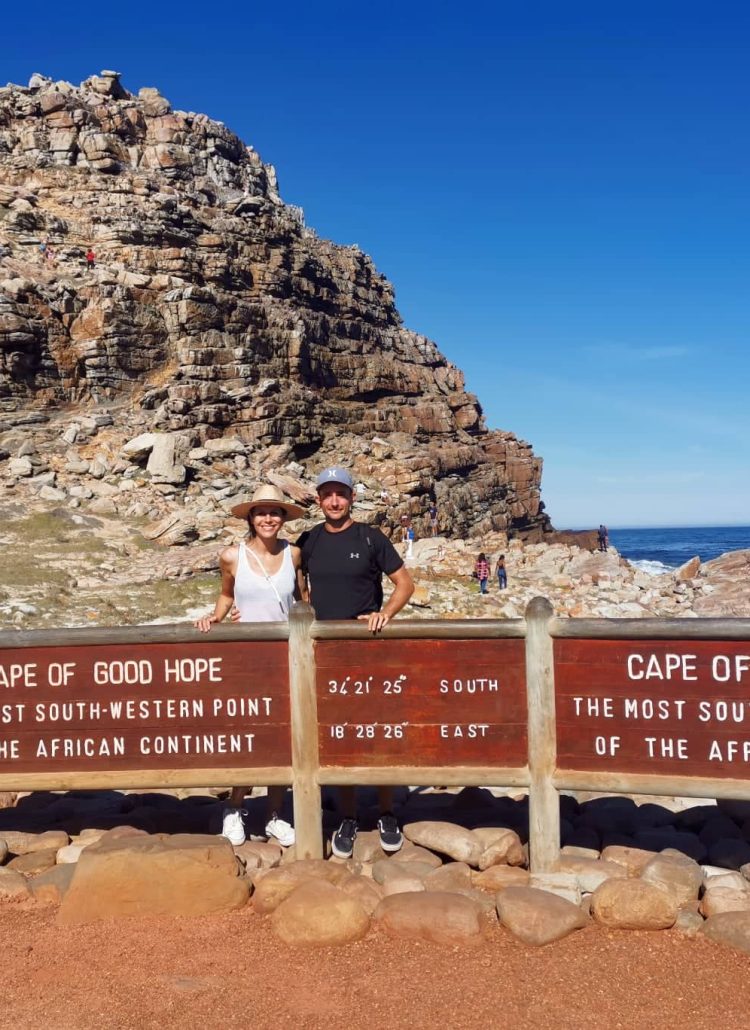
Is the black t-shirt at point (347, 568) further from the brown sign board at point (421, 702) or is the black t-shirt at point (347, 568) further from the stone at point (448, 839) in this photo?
the stone at point (448, 839)

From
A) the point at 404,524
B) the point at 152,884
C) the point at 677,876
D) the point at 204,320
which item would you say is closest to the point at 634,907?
the point at 677,876

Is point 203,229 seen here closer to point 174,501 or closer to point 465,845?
point 174,501

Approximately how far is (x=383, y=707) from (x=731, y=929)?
2.13 m

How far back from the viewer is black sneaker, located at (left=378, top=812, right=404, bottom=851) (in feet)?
16.9

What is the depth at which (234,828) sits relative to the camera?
207 inches

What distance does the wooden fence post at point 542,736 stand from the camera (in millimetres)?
4742

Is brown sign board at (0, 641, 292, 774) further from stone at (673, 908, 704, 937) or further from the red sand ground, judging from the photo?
stone at (673, 908, 704, 937)

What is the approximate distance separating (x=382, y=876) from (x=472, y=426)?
54.9m

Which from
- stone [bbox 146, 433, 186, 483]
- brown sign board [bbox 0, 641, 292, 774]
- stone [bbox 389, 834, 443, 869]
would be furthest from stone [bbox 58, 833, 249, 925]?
stone [bbox 146, 433, 186, 483]

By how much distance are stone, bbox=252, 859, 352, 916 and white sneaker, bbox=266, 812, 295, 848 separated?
0.39 m

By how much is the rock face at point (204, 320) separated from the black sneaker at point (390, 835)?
26.2 metres

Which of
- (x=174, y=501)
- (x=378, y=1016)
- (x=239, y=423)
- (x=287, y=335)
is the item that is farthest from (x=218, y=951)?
(x=287, y=335)

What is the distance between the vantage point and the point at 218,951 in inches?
162

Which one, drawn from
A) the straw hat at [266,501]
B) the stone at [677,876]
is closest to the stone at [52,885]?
the straw hat at [266,501]
